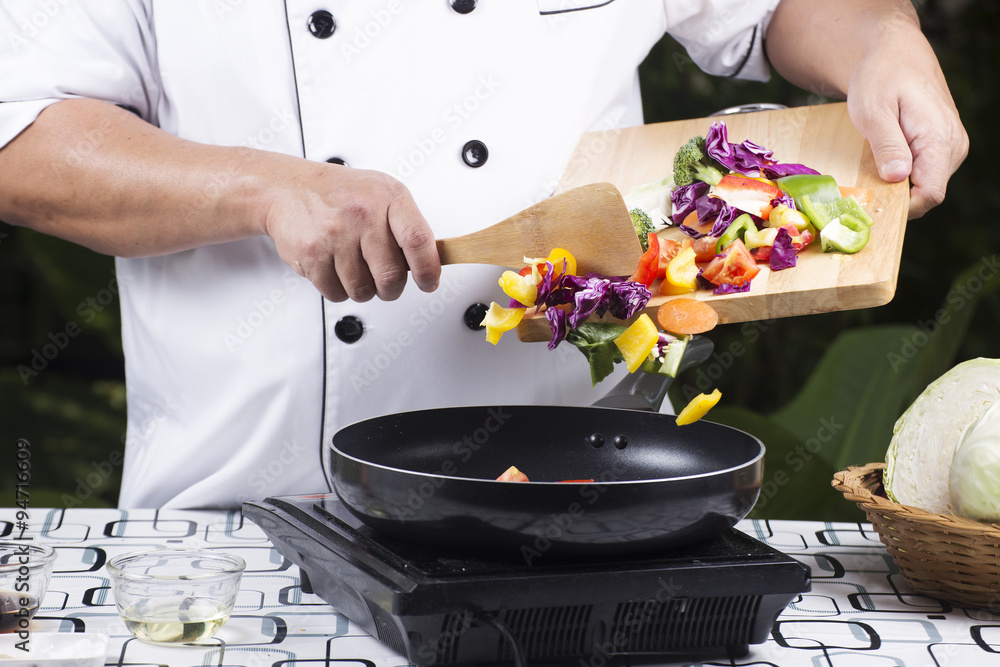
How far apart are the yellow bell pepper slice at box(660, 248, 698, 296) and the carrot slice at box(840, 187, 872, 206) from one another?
0.93 feet

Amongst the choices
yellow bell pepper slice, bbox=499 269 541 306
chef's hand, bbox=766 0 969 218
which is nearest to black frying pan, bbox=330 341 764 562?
yellow bell pepper slice, bbox=499 269 541 306

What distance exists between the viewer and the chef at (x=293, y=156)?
54.1 inches

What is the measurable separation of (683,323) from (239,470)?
29.1 inches

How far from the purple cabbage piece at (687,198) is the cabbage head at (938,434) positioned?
43 centimetres

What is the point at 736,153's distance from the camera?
1471 mm

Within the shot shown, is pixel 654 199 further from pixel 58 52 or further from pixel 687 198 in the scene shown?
pixel 58 52

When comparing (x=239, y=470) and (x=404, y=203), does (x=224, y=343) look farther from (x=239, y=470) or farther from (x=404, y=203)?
(x=404, y=203)

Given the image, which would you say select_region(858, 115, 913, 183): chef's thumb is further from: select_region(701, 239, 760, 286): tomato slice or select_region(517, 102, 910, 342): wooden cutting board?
select_region(701, 239, 760, 286): tomato slice

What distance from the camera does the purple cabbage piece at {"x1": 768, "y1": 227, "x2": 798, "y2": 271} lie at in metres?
1.28

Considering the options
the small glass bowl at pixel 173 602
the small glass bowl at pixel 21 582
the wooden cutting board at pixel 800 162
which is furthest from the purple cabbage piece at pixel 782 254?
the small glass bowl at pixel 21 582

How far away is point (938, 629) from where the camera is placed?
1050 mm

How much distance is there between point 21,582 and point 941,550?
96cm

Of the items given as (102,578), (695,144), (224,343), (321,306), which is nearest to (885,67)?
(695,144)

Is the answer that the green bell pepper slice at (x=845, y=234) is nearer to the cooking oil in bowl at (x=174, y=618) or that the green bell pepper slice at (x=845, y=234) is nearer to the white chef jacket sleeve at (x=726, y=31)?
the white chef jacket sleeve at (x=726, y=31)
